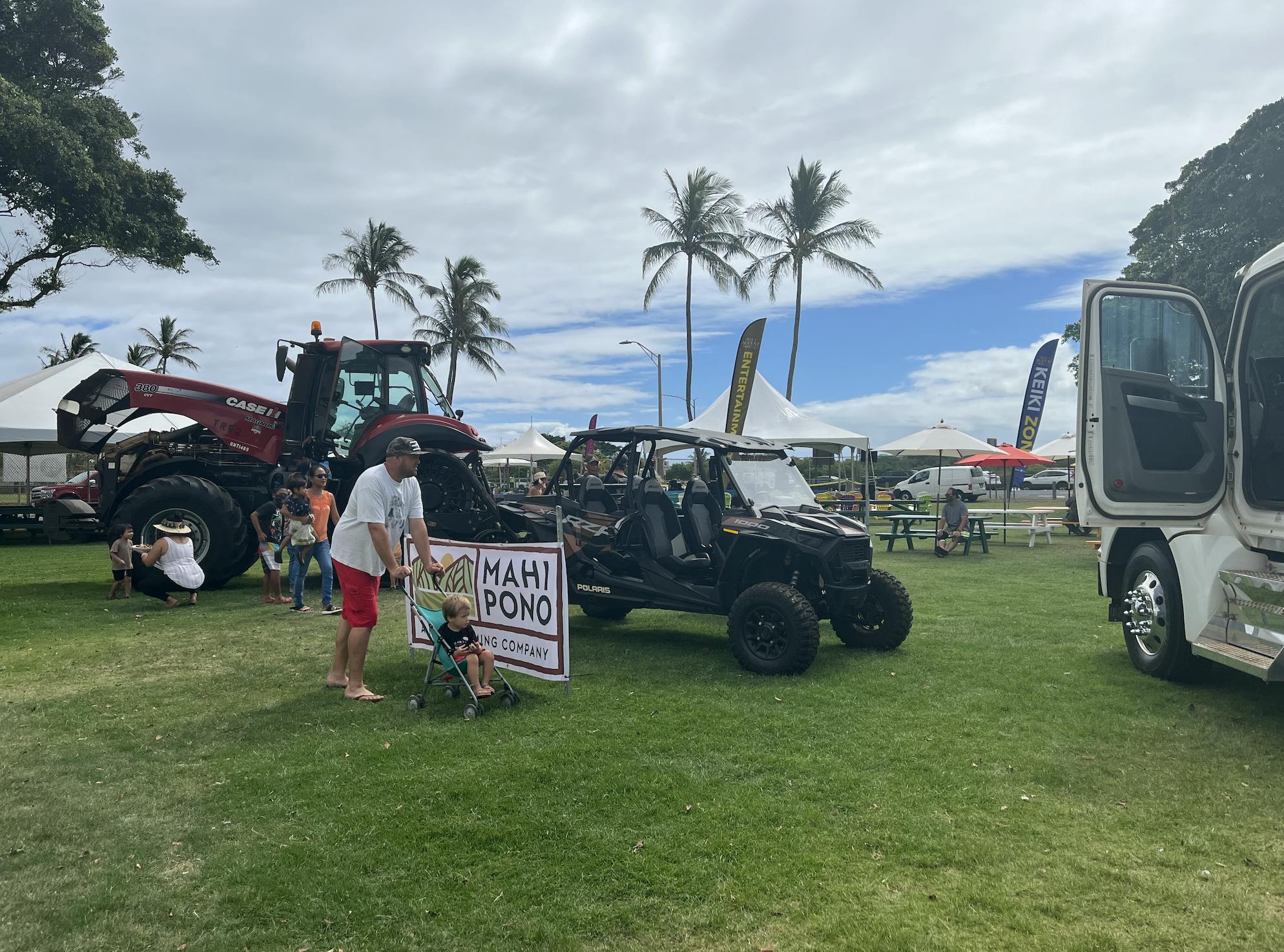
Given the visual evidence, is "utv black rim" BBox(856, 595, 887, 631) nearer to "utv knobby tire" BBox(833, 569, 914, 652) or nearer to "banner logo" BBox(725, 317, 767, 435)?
"utv knobby tire" BBox(833, 569, 914, 652)

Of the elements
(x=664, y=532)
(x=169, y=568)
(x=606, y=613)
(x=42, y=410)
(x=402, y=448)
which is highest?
(x=42, y=410)

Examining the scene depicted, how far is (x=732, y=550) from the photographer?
7293 mm

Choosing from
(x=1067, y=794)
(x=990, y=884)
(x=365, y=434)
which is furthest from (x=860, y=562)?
(x=365, y=434)

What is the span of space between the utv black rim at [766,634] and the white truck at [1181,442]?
2480mm

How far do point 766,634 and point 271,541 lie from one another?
641cm

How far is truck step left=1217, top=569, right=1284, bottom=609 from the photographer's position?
5.29m

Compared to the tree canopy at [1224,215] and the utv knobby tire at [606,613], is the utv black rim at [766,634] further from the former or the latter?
the tree canopy at [1224,215]

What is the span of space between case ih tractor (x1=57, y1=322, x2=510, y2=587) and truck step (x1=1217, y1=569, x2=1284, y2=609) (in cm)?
769

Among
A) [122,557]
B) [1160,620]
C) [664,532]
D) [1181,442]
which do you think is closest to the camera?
[1181,442]

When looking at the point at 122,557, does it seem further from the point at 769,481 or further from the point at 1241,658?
the point at 1241,658

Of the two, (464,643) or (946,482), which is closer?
(464,643)

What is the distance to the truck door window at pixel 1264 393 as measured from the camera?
5883 millimetres

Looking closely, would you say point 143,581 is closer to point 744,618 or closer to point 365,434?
point 365,434

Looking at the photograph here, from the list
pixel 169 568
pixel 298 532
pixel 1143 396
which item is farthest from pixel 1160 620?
pixel 169 568
